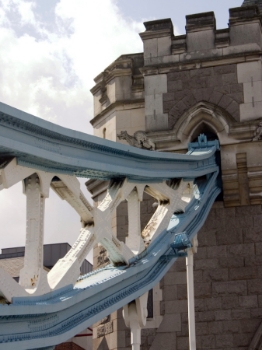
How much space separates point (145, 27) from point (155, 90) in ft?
3.84

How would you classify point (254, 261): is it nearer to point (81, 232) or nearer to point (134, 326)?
point (134, 326)

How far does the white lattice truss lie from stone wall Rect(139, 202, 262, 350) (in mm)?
2670

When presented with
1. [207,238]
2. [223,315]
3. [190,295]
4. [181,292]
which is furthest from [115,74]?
[190,295]

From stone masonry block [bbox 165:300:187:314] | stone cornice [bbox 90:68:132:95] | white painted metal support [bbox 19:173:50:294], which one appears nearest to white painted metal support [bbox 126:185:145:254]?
white painted metal support [bbox 19:173:50:294]

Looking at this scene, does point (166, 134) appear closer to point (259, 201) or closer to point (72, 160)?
point (259, 201)

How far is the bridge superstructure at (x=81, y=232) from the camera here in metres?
5.96

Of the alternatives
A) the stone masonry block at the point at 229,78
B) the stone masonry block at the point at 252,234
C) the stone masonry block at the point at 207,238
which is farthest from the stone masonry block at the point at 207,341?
the stone masonry block at the point at 229,78

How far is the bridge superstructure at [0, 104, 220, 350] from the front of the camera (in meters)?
5.96

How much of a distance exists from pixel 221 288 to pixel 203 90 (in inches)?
128

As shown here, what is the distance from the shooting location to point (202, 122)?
12180 mm

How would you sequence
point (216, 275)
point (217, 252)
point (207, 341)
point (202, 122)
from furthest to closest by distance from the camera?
point (202, 122) < point (217, 252) < point (216, 275) < point (207, 341)

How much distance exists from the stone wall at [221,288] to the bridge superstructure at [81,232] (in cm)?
193

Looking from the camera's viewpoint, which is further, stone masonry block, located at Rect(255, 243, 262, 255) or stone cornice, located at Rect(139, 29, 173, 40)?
stone cornice, located at Rect(139, 29, 173, 40)

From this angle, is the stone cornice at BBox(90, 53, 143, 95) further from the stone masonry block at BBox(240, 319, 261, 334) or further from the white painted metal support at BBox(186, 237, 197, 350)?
the stone masonry block at BBox(240, 319, 261, 334)
